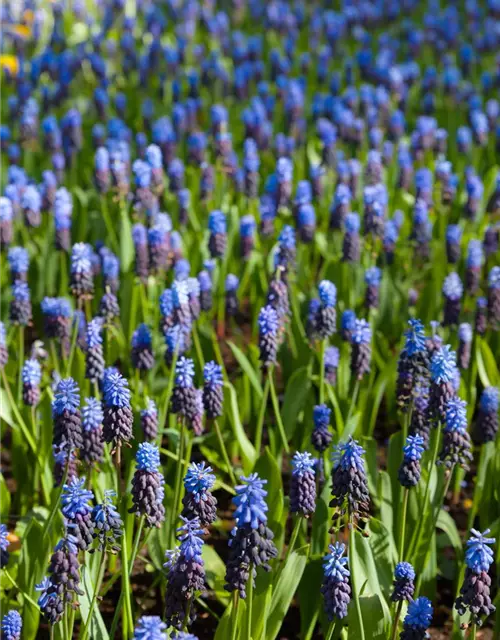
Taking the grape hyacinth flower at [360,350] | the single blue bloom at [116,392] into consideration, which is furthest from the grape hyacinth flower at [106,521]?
the grape hyacinth flower at [360,350]

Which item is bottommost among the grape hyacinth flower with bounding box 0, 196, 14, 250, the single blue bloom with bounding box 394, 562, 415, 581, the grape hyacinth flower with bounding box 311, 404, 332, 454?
the single blue bloom with bounding box 394, 562, 415, 581

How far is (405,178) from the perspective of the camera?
8.34m

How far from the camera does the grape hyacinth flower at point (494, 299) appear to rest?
5.75m

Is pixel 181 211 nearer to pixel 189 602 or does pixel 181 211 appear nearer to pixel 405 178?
pixel 405 178

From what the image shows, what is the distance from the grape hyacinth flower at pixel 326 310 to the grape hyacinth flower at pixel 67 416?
5.71 ft

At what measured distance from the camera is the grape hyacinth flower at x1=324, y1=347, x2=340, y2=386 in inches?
214

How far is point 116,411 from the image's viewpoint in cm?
376

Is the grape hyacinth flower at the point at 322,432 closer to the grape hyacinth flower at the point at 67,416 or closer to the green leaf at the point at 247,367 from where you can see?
the green leaf at the point at 247,367

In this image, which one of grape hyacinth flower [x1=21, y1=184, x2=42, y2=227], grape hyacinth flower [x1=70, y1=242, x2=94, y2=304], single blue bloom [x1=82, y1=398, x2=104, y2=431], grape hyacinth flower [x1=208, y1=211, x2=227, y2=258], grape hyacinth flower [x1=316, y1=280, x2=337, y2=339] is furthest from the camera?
grape hyacinth flower [x1=21, y1=184, x2=42, y2=227]

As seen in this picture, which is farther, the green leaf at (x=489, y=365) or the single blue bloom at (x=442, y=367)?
the green leaf at (x=489, y=365)

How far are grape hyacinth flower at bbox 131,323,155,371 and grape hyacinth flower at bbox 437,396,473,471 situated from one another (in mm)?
1718

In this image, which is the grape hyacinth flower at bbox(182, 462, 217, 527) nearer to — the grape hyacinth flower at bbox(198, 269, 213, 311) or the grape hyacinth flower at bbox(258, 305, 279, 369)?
the grape hyacinth flower at bbox(258, 305, 279, 369)

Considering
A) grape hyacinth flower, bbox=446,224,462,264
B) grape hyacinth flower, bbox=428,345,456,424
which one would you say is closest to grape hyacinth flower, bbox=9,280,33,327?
grape hyacinth flower, bbox=428,345,456,424

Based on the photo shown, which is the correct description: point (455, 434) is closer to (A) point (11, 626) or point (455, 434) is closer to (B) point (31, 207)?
(A) point (11, 626)
